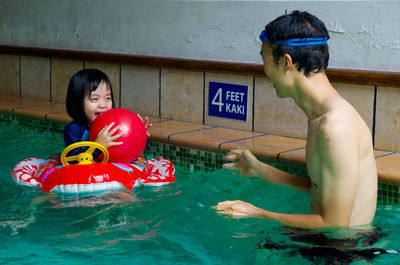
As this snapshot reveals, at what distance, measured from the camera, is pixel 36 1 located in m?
7.60

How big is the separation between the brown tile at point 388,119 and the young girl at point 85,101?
2194mm

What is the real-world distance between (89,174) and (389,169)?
2106mm

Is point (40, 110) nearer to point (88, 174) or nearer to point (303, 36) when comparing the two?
point (88, 174)

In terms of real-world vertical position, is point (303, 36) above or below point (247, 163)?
above

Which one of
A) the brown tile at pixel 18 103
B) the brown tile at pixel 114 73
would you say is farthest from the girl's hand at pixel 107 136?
the brown tile at pixel 18 103

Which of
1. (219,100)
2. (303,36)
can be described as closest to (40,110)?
(219,100)

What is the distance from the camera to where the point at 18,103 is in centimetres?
725

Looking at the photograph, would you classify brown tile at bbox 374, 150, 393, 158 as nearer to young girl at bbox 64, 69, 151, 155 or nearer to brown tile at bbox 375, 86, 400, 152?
brown tile at bbox 375, 86, 400, 152

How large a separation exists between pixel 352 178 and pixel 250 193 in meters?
1.86

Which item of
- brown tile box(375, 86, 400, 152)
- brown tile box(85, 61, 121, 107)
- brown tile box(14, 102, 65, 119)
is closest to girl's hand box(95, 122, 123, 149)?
brown tile box(375, 86, 400, 152)

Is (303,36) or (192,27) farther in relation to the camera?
(192,27)

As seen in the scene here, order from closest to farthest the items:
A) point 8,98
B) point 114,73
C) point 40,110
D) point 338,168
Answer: point 338,168 < point 40,110 < point 114,73 < point 8,98

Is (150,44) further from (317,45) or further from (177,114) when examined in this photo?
(317,45)

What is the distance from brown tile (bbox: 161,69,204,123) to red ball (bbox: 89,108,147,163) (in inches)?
63.8
